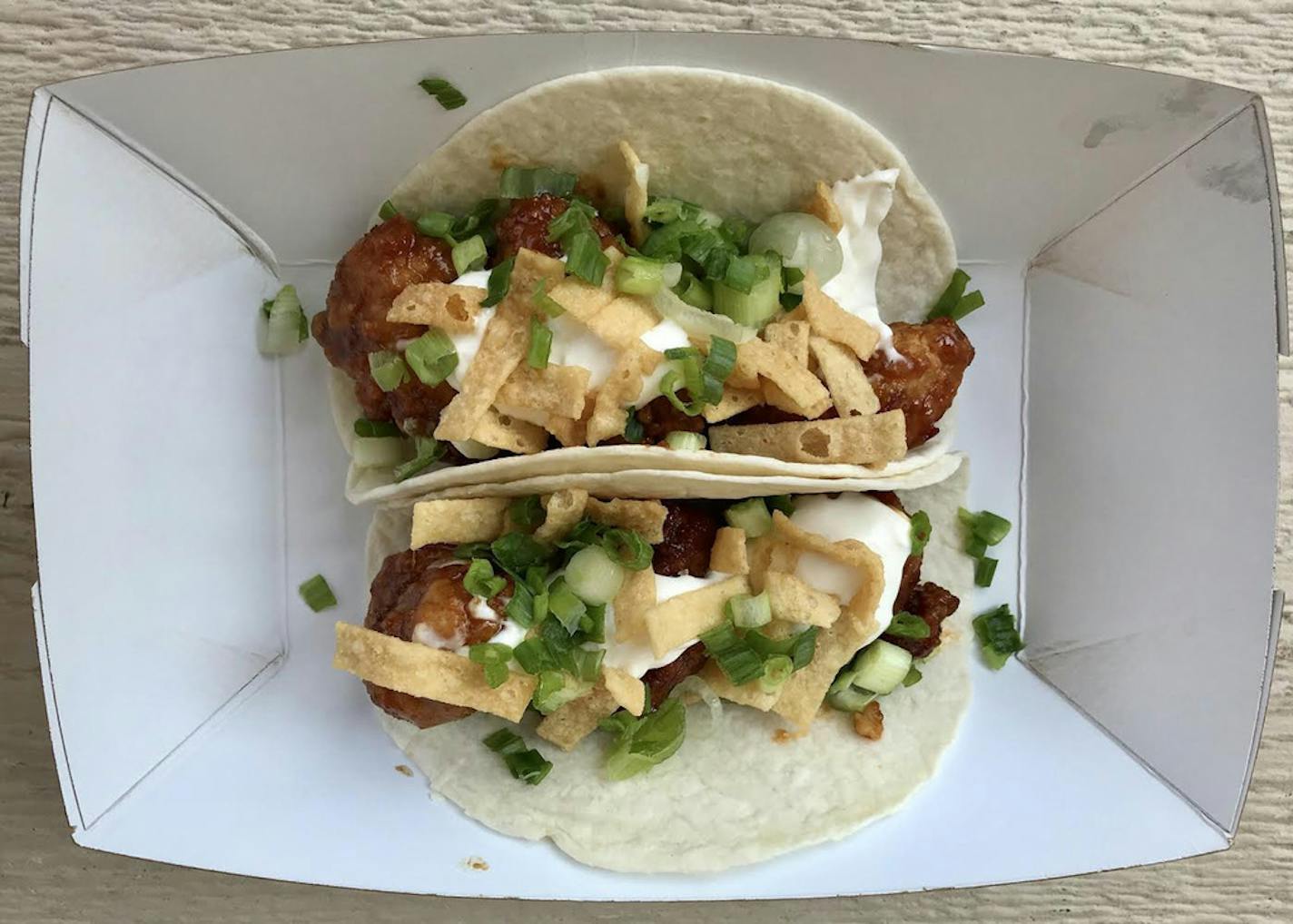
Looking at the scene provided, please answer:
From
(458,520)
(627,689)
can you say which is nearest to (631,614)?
(627,689)

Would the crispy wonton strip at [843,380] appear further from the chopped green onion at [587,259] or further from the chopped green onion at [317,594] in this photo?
the chopped green onion at [317,594]

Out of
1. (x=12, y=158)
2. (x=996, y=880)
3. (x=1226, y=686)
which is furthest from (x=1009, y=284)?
(x=12, y=158)

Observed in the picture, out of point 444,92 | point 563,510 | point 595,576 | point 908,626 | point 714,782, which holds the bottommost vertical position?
point 714,782

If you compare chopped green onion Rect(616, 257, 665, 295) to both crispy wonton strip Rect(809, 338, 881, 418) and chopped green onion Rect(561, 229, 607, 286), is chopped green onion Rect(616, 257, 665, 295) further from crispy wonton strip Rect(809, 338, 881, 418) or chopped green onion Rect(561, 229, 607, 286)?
crispy wonton strip Rect(809, 338, 881, 418)

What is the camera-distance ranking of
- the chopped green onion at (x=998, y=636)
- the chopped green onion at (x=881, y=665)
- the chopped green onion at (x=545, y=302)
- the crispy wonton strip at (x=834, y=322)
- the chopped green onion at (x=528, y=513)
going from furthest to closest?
the chopped green onion at (x=998, y=636)
the chopped green onion at (x=881, y=665)
the chopped green onion at (x=528, y=513)
the crispy wonton strip at (x=834, y=322)
the chopped green onion at (x=545, y=302)

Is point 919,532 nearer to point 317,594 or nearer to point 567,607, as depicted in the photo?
point 567,607

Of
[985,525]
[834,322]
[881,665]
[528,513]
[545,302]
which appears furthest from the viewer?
[985,525]

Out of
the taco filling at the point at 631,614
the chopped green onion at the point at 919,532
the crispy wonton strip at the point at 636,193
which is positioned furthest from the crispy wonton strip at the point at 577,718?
the crispy wonton strip at the point at 636,193
